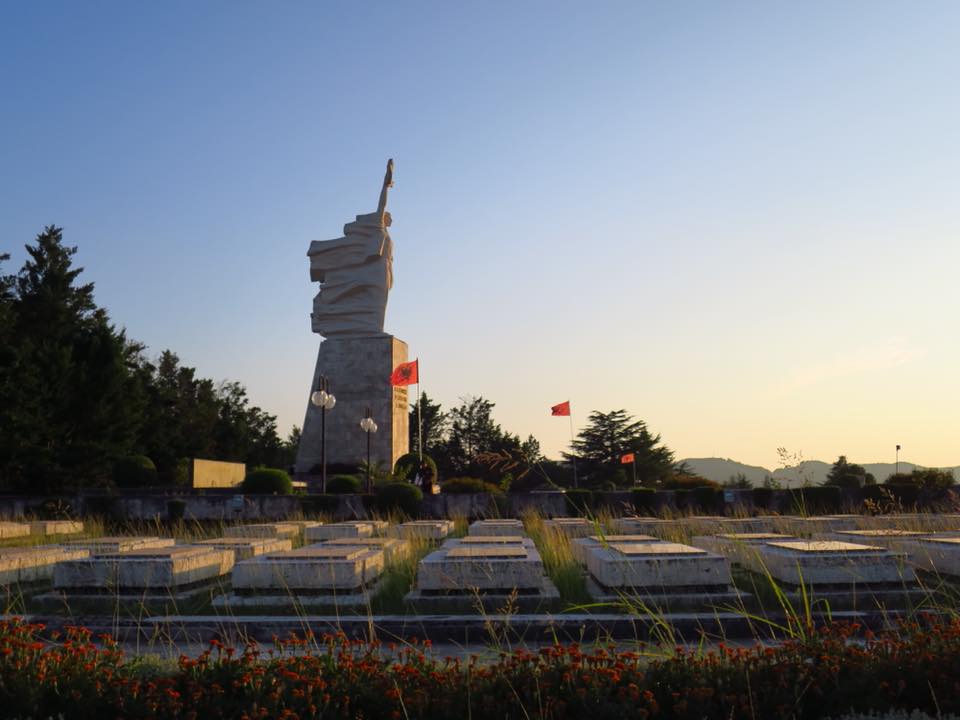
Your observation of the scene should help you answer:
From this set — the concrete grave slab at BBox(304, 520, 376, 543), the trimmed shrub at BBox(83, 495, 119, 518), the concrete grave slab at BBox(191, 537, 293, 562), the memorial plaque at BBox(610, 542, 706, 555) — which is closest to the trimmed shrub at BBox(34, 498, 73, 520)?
the trimmed shrub at BBox(83, 495, 119, 518)

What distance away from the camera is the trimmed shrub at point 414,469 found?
89.7 ft

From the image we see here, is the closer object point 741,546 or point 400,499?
point 741,546

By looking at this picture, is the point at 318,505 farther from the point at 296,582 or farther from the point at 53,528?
the point at 296,582

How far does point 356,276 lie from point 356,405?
5.95m

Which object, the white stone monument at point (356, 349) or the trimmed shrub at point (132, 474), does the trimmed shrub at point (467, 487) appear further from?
the trimmed shrub at point (132, 474)

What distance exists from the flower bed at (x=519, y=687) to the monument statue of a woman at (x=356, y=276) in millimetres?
31071

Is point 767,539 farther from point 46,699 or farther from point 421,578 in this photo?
point 46,699

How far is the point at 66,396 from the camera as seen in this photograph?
29.2 meters

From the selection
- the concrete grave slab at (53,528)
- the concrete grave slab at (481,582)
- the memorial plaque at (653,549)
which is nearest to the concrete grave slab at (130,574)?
the concrete grave slab at (481,582)

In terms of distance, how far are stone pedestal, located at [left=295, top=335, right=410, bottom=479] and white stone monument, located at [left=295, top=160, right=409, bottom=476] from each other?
0.12ft

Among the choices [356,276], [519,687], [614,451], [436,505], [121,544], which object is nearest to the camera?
[519,687]

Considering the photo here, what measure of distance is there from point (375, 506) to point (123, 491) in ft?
33.7

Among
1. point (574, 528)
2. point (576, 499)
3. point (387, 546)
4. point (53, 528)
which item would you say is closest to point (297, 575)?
point (387, 546)

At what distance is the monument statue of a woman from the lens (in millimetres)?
35125
